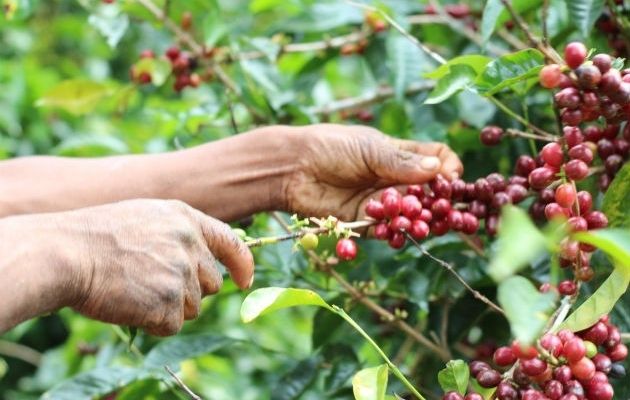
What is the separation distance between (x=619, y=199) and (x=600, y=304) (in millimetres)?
214

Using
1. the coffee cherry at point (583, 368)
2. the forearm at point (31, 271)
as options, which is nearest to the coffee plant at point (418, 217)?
the coffee cherry at point (583, 368)

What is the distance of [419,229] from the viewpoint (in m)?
1.51

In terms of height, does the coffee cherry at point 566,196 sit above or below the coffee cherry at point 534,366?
above

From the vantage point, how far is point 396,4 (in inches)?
85.4

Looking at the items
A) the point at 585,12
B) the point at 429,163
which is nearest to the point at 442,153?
the point at 429,163

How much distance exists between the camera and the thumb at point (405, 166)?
1.68m

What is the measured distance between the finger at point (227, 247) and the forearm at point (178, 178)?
0.46 meters

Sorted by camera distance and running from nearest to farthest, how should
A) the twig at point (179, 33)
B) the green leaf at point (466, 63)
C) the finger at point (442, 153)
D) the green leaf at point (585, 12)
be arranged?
the green leaf at point (466, 63)
the green leaf at point (585, 12)
the finger at point (442, 153)
the twig at point (179, 33)

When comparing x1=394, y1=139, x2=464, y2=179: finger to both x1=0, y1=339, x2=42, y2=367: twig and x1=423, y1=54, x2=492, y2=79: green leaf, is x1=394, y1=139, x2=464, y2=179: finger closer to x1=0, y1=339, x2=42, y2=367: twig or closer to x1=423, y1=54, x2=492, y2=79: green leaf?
x1=423, y1=54, x2=492, y2=79: green leaf

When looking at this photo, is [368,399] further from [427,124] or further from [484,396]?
[427,124]

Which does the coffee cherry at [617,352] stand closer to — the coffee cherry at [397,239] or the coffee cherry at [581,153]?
the coffee cherry at [581,153]

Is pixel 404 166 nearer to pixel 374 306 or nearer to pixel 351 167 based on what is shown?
pixel 351 167

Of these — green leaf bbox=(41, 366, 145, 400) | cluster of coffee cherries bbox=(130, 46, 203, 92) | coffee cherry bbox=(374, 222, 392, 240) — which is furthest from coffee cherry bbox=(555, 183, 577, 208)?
cluster of coffee cherries bbox=(130, 46, 203, 92)

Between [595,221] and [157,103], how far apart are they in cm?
165
